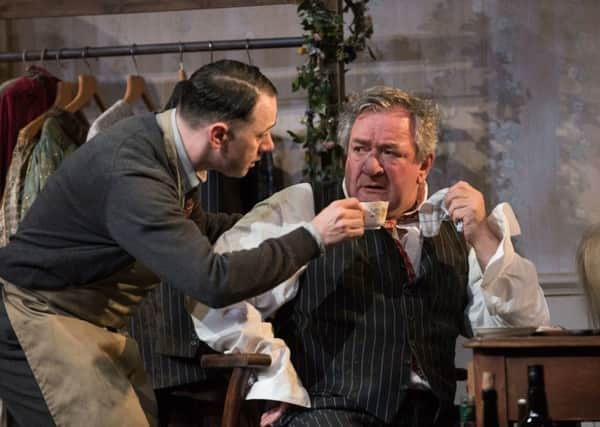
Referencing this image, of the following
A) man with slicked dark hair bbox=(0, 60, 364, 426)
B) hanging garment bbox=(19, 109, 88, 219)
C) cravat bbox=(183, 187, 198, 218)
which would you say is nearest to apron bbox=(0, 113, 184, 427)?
man with slicked dark hair bbox=(0, 60, 364, 426)

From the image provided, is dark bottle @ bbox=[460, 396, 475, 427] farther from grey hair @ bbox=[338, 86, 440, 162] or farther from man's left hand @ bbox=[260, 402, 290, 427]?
grey hair @ bbox=[338, 86, 440, 162]

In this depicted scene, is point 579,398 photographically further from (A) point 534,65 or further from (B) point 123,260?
(A) point 534,65

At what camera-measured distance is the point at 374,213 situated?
8.70 feet

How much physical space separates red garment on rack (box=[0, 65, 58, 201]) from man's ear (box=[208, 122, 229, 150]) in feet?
6.56

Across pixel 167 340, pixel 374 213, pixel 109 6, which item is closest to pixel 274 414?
pixel 167 340

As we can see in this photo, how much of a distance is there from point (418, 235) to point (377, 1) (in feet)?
5.82

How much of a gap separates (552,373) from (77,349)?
99 centimetres

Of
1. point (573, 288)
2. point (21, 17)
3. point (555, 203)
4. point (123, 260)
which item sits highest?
point (21, 17)

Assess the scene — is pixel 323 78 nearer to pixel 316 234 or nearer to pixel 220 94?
pixel 220 94

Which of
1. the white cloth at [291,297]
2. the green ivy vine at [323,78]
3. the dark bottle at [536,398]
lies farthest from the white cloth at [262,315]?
the green ivy vine at [323,78]

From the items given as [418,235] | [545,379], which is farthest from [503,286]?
[545,379]

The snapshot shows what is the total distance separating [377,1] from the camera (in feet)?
14.7

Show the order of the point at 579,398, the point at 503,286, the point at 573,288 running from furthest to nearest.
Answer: the point at 573,288, the point at 503,286, the point at 579,398

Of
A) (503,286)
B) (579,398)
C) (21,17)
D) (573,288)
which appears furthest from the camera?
(21,17)
